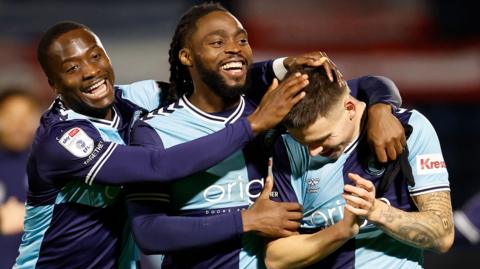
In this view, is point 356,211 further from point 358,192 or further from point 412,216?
point 412,216

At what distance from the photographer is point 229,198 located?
3.64m

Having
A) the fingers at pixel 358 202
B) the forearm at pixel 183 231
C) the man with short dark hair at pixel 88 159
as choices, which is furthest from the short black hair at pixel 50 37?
the fingers at pixel 358 202

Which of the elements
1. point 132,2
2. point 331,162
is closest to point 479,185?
point 132,2

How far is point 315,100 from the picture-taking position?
11.3ft

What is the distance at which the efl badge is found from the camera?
3.66m

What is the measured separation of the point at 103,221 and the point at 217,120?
0.61 metres

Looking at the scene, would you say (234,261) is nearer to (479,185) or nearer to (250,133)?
(250,133)

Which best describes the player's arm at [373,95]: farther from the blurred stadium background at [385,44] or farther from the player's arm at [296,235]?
the blurred stadium background at [385,44]

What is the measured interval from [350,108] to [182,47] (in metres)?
0.72

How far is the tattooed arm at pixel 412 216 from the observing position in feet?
10.6

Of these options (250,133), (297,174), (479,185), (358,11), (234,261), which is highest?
(250,133)

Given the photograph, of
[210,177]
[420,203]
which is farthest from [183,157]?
[420,203]

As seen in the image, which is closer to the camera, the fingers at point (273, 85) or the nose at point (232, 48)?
the fingers at point (273, 85)

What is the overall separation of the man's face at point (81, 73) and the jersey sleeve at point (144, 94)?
25cm
